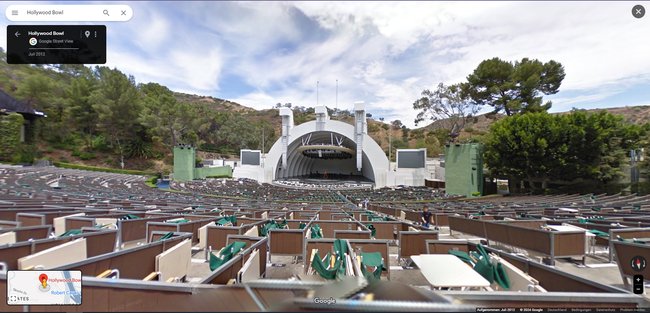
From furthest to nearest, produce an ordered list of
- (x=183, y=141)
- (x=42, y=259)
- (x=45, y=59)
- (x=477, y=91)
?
(x=183, y=141) < (x=477, y=91) < (x=45, y=59) < (x=42, y=259)

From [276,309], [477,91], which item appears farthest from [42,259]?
[477,91]

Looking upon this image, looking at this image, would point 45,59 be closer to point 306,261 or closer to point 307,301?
point 306,261

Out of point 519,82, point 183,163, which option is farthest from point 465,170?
point 183,163

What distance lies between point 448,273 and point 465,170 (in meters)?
30.1

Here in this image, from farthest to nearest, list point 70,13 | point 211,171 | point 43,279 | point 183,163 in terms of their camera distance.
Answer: point 211,171
point 183,163
point 70,13
point 43,279

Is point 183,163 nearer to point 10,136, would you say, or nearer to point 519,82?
point 10,136

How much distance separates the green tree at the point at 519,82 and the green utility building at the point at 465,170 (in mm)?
17186

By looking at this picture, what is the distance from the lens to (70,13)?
4.80m

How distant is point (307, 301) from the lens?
3.89 feet

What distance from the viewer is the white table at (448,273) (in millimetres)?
2799

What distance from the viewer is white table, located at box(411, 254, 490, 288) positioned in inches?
110

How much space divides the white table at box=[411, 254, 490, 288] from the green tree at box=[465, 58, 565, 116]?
1822 inches

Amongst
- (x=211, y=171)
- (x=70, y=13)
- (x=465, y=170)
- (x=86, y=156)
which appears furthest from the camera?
(x=86, y=156)

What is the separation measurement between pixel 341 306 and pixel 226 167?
51726 millimetres
